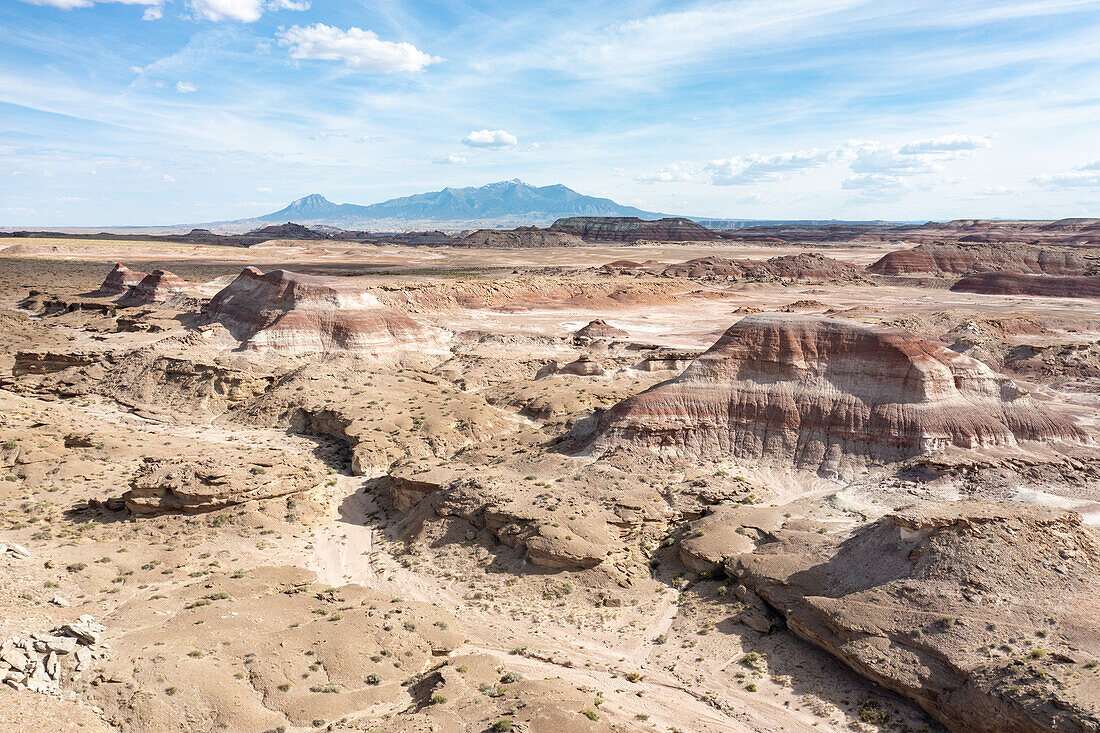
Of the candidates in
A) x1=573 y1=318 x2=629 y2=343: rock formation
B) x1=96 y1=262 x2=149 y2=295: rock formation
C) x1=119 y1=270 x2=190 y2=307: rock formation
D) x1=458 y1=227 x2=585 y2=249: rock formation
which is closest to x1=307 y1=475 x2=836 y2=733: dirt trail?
x1=573 y1=318 x2=629 y2=343: rock formation

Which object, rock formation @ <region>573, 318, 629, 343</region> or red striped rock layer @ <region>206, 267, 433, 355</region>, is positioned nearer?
red striped rock layer @ <region>206, 267, 433, 355</region>

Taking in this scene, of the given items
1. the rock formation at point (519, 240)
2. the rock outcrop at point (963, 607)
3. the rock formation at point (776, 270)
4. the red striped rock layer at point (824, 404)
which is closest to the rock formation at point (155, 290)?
the red striped rock layer at point (824, 404)

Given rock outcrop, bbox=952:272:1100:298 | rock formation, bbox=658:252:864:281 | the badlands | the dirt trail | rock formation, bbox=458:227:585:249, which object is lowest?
the dirt trail

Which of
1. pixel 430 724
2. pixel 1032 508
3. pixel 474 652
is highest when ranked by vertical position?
pixel 1032 508

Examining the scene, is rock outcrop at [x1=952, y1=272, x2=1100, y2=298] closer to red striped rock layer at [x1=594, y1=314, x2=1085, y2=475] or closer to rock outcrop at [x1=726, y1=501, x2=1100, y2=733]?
red striped rock layer at [x1=594, y1=314, x2=1085, y2=475]

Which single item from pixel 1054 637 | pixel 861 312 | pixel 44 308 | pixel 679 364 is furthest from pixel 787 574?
pixel 44 308

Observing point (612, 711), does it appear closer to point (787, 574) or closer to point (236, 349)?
point (787, 574)

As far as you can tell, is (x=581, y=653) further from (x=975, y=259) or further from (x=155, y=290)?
(x=975, y=259)
